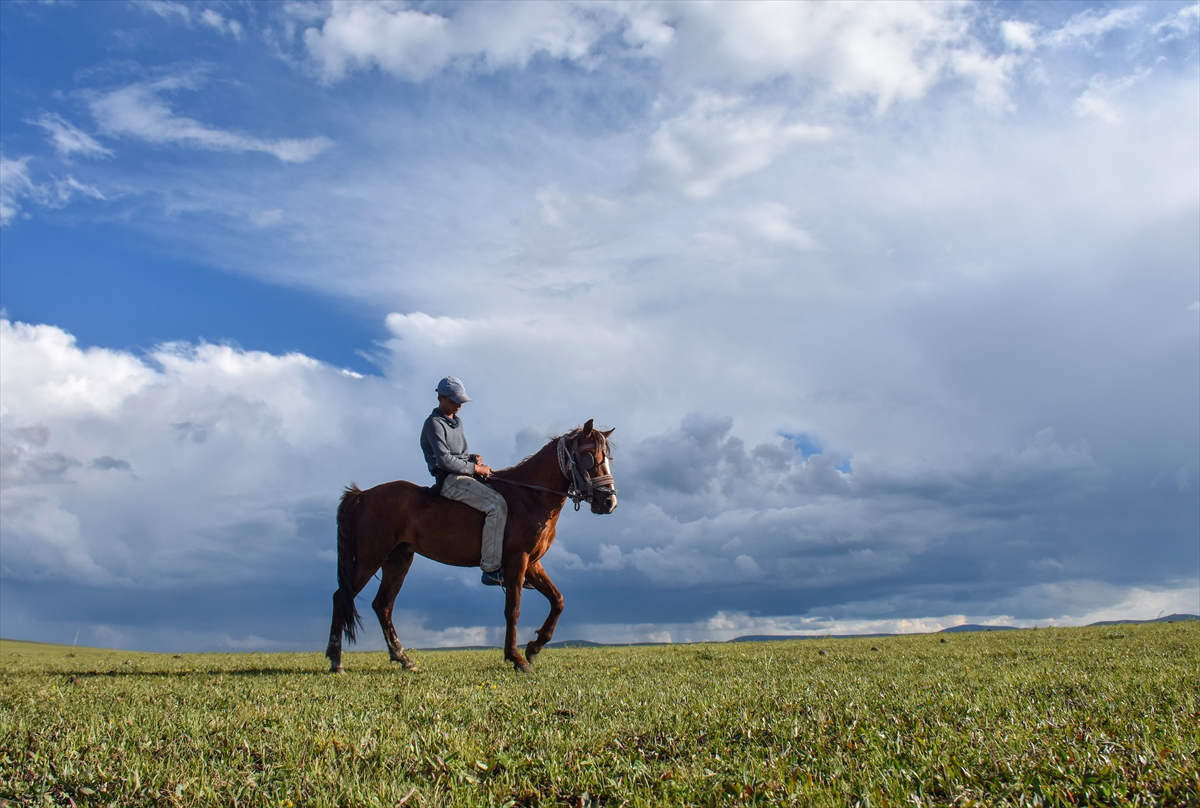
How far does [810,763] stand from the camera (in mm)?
4246

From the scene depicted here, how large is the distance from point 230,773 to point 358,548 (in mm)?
8072

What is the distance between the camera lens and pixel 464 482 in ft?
38.3

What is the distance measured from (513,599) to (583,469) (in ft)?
7.16

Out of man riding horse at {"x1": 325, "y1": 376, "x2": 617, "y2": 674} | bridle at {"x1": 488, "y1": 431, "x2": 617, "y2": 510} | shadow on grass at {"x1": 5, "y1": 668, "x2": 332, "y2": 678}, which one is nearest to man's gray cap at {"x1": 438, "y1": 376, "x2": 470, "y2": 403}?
man riding horse at {"x1": 325, "y1": 376, "x2": 617, "y2": 674}

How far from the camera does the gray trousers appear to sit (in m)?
11.5

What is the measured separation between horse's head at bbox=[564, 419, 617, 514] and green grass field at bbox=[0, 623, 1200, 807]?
330cm

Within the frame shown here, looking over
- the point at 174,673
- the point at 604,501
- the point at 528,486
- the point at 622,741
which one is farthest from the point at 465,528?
the point at 622,741

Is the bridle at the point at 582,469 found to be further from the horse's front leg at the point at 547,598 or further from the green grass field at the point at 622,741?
the green grass field at the point at 622,741

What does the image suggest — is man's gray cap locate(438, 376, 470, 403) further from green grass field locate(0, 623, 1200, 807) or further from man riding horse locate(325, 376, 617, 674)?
green grass field locate(0, 623, 1200, 807)

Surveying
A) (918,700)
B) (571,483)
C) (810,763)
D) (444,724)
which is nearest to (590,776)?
(810,763)

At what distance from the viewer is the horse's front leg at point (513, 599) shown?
11.0 metres

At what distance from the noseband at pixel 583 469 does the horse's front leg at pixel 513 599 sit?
48.2 inches

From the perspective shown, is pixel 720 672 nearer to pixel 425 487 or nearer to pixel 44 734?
pixel 425 487

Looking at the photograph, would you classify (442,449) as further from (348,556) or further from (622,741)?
(622,741)
